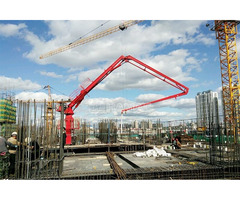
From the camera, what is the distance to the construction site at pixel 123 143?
6.05 meters

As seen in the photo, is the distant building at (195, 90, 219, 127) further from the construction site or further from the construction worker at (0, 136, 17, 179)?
the construction worker at (0, 136, 17, 179)

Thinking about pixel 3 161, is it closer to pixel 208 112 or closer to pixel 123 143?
pixel 208 112

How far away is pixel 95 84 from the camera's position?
16.9 metres

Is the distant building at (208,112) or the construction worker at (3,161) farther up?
the distant building at (208,112)

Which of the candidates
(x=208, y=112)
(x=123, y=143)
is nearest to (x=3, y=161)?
(x=208, y=112)

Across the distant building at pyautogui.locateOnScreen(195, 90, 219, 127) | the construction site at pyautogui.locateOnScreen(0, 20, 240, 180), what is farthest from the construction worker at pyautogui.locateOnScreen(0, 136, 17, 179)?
the distant building at pyautogui.locateOnScreen(195, 90, 219, 127)

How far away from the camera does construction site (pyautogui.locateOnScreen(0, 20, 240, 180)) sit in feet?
19.9

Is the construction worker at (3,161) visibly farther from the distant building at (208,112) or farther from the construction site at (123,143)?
the distant building at (208,112)

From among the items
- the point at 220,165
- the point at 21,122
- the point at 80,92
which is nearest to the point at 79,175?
the point at 21,122

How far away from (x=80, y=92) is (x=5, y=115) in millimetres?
6484

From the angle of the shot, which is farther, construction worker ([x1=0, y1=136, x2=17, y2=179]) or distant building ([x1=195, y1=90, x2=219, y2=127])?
distant building ([x1=195, y1=90, x2=219, y2=127])

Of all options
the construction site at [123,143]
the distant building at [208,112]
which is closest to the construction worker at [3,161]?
the construction site at [123,143]

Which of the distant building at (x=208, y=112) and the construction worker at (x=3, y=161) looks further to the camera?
the distant building at (x=208, y=112)

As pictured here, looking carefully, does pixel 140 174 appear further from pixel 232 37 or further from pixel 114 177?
pixel 232 37
